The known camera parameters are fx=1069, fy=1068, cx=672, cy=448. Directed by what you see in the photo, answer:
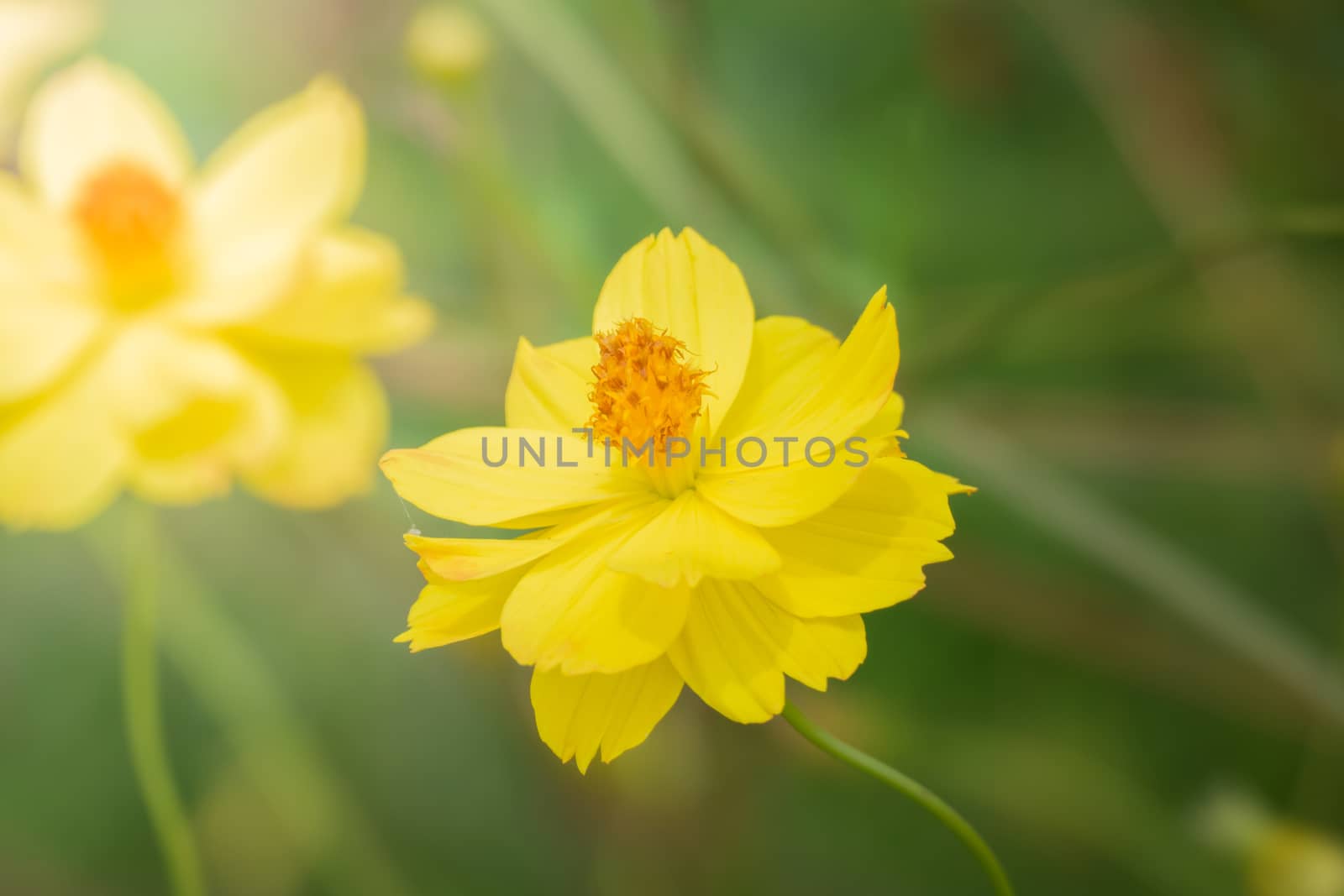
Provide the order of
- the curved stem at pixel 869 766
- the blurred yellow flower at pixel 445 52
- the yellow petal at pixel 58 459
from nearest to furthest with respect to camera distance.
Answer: the curved stem at pixel 869 766
the yellow petal at pixel 58 459
the blurred yellow flower at pixel 445 52

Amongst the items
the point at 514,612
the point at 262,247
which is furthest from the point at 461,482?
the point at 262,247

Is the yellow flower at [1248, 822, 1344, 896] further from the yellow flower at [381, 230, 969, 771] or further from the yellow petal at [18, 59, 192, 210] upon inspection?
the yellow petal at [18, 59, 192, 210]

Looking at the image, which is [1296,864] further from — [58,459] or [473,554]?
[58,459]

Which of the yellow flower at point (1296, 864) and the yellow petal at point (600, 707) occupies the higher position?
the yellow petal at point (600, 707)

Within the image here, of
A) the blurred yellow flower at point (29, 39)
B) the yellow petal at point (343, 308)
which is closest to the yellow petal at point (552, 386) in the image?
the yellow petal at point (343, 308)

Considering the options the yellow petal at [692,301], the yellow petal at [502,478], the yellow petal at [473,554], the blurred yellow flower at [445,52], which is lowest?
the yellow petal at [473,554]

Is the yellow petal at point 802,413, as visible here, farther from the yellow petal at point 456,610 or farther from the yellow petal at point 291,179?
the yellow petal at point 291,179
